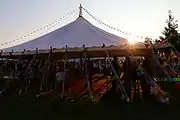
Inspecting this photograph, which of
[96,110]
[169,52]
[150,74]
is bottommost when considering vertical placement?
[96,110]

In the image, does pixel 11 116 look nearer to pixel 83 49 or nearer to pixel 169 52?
pixel 83 49

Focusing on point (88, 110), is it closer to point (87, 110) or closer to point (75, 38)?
point (87, 110)

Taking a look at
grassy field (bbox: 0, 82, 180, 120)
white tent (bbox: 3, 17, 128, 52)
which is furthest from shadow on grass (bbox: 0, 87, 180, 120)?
white tent (bbox: 3, 17, 128, 52)

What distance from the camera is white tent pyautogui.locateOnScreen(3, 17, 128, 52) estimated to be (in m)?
13.1

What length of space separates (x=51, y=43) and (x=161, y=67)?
15.5 feet

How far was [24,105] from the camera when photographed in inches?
414

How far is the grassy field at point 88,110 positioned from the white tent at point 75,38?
2726 mm

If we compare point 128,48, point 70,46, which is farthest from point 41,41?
point 128,48

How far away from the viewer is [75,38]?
1366 centimetres

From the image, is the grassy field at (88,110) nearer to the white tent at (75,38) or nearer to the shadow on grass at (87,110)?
the shadow on grass at (87,110)

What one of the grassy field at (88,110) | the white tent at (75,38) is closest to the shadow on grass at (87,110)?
the grassy field at (88,110)

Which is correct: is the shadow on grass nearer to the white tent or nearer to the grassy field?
the grassy field

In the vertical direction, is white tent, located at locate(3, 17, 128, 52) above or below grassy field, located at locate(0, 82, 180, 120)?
above

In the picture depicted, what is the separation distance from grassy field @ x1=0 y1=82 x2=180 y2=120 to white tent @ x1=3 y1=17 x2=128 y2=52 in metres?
2.73
